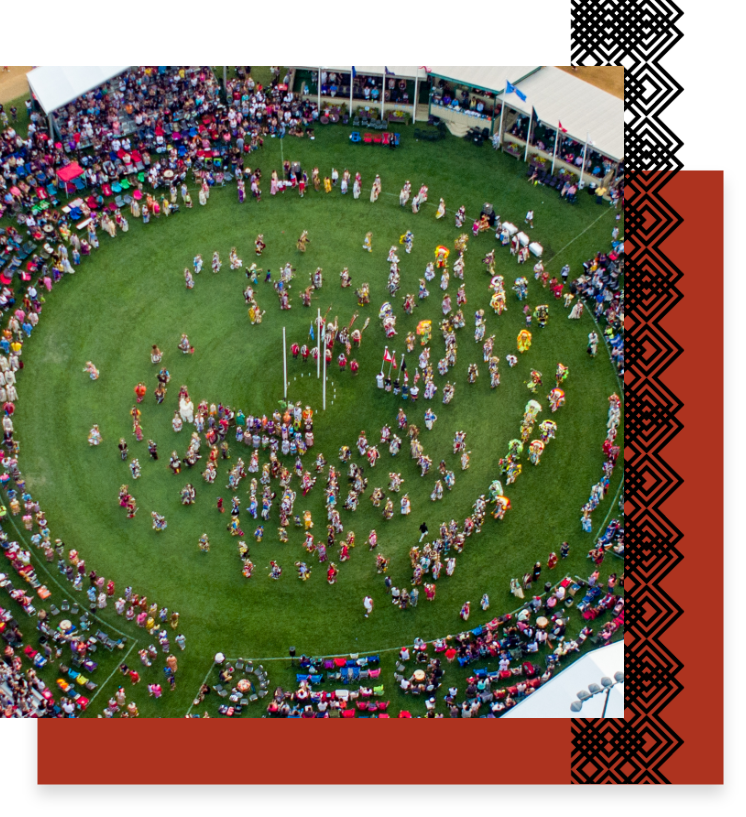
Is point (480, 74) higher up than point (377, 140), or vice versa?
point (480, 74)

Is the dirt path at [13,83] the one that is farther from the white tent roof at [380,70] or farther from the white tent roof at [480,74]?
the white tent roof at [480,74]

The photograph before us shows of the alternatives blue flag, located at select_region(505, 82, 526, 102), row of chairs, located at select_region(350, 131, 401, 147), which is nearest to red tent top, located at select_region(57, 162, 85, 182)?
row of chairs, located at select_region(350, 131, 401, 147)

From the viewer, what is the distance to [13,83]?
91562 millimetres

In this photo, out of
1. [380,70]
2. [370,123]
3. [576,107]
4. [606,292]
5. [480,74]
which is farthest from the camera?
[370,123]

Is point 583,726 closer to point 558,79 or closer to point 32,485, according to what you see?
point 32,485

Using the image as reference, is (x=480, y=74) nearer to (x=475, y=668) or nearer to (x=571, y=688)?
(x=475, y=668)

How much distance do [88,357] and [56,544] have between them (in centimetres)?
1392

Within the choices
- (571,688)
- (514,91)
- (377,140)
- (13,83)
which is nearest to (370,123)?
(377,140)

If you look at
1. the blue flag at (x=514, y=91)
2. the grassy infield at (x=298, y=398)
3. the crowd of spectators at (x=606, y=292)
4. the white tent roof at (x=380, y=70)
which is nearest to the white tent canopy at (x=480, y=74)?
the white tent roof at (x=380, y=70)

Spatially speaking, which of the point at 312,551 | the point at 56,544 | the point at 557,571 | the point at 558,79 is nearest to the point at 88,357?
the point at 56,544

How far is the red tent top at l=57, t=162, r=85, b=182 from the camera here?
85.4m

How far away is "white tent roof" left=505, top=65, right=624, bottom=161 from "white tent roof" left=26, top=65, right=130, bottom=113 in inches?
1142

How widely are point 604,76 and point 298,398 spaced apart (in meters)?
38.8

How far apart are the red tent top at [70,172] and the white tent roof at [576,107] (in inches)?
1201
